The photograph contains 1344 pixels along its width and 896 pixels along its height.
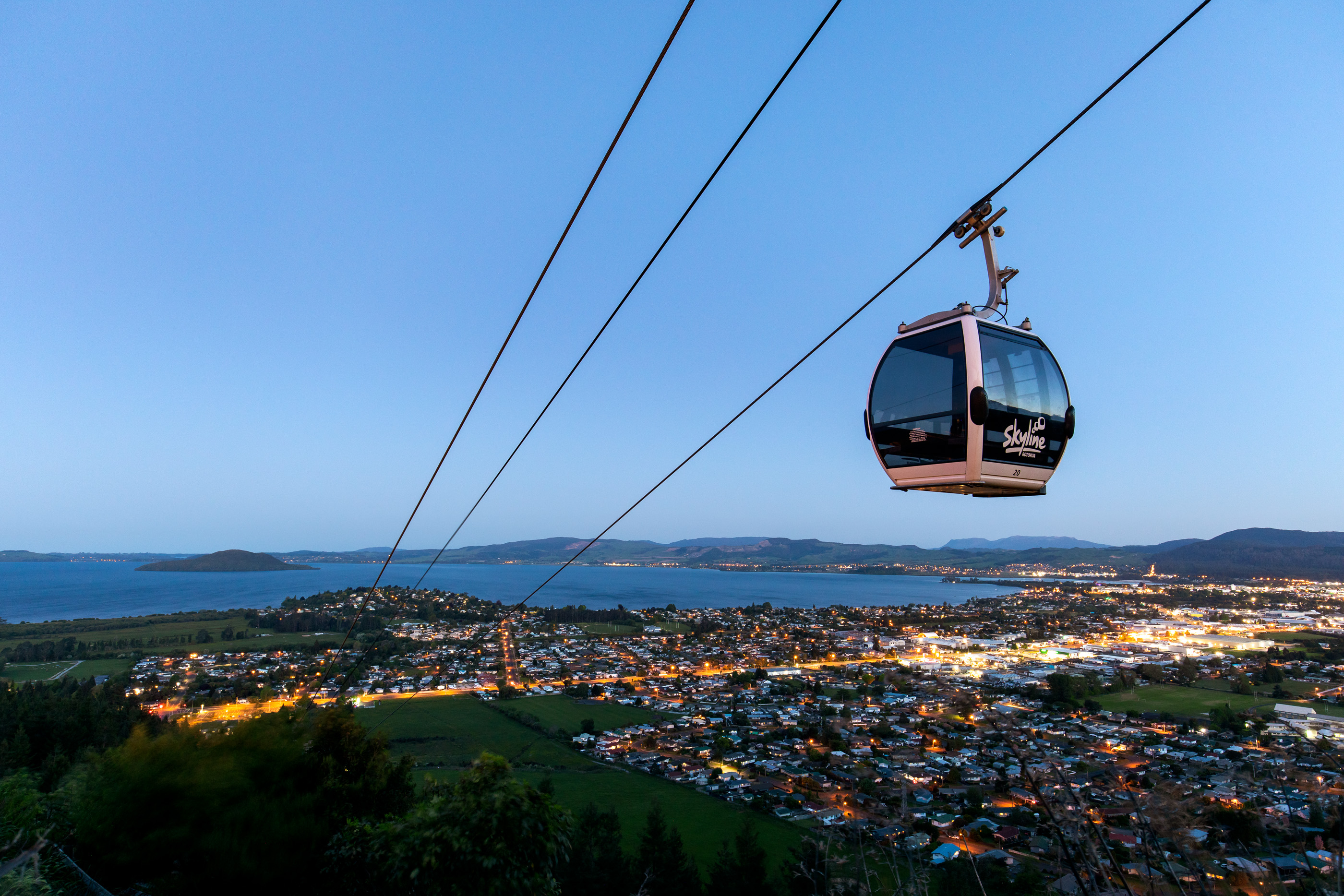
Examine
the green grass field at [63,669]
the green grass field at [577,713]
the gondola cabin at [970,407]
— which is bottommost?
the green grass field at [577,713]

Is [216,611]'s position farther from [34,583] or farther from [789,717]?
[34,583]

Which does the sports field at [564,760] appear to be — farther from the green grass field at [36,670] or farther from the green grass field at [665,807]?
the green grass field at [36,670]

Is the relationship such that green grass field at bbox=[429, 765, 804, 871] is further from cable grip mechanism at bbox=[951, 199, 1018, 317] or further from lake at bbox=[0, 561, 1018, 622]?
lake at bbox=[0, 561, 1018, 622]

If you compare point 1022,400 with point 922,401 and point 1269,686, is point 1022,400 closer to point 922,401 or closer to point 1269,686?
point 922,401

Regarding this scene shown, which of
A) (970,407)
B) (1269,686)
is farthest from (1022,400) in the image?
(1269,686)

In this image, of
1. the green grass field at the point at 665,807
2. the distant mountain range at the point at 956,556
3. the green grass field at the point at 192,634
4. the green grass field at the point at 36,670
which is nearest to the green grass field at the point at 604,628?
the green grass field at the point at 192,634

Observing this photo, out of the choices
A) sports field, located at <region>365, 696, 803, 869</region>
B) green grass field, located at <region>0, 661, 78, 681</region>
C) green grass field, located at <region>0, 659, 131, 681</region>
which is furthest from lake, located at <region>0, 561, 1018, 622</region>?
sports field, located at <region>365, 696, 803, 869</region>
